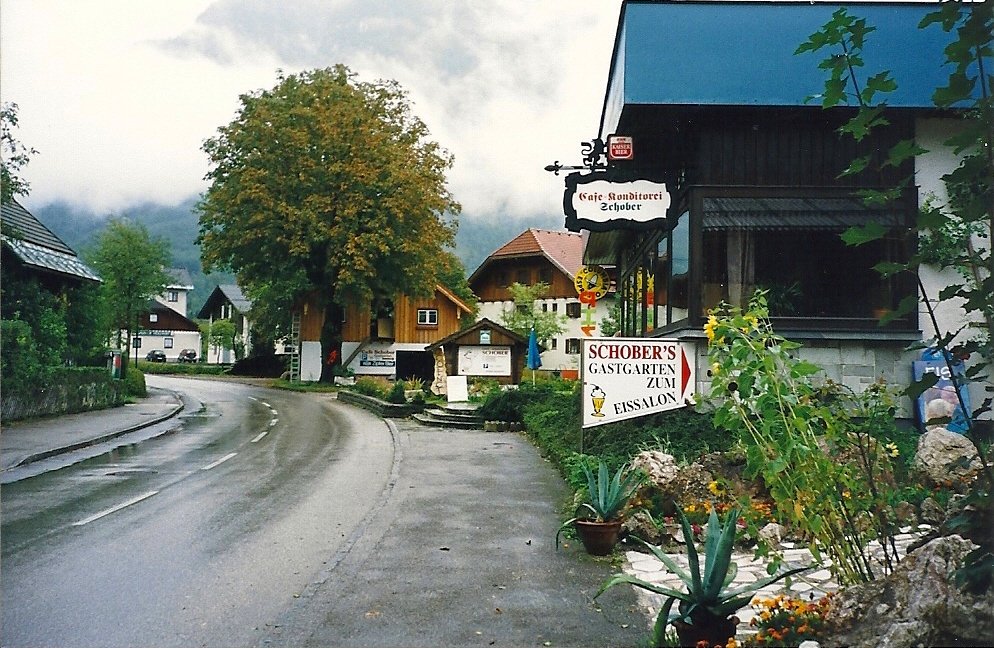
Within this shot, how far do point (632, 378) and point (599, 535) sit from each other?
12.0ft

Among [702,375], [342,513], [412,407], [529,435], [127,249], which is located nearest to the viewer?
[342,513]

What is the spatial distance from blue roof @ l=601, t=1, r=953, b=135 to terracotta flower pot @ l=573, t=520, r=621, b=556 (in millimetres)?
5658

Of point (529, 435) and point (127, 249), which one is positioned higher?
point (127, 249)

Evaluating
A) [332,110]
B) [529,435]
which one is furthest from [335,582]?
[332,110]

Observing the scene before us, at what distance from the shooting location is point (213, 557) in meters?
7.80

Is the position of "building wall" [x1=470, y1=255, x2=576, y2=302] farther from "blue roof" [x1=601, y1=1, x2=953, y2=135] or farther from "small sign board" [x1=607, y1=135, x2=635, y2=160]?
"blue roof" [x1=601, y1=1, x2=953, y2=135]

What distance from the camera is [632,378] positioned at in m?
11.1

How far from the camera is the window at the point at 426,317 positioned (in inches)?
2089

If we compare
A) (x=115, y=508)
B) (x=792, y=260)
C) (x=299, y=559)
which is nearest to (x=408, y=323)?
(x=792, y=260)

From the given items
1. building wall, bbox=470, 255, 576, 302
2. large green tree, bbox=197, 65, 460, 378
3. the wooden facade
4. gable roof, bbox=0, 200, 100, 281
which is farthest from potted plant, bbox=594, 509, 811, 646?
building wall, bbox=470, 255, 576, 302

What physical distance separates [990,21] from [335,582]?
18.5ft

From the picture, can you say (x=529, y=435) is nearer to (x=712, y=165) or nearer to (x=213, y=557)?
(x=712, y=165)

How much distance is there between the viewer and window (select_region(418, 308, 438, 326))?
53.1 metres

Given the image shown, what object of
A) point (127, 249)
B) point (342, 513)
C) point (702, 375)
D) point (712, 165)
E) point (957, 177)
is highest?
point (127, 249)
